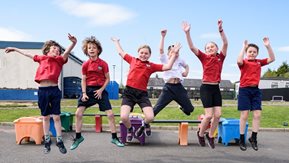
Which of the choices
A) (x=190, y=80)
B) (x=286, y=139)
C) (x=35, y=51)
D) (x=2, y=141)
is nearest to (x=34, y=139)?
(x=2, y=141)

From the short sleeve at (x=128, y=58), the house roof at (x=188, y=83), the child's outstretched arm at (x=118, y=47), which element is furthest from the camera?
the house roof at (x=188, y=83)

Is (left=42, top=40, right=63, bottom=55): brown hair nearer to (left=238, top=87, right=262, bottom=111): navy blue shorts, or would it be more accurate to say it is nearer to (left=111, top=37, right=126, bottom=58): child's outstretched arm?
(left=111, top=37, right=126, bottom=58): child's outstretched arm

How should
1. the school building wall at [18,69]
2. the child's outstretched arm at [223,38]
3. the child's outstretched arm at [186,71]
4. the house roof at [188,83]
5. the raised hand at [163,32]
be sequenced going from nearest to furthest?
the child's outstretched arm at [223,38] < the raised hand at [163,32] < the child's outstretched arm at [186,71] < the school building wall at [18,69] < the house roof at [188,83]

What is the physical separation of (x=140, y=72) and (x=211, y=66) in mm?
1615

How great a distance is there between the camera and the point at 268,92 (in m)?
51.8

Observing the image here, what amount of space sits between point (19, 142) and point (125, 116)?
5050 mm

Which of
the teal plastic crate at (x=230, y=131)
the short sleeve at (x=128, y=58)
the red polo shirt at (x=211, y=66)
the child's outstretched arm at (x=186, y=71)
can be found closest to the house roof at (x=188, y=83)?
the teal plastic crate at (x=230, y=131)

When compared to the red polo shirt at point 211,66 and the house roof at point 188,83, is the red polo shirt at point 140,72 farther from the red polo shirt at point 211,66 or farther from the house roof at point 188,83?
the house roof at point 188,83

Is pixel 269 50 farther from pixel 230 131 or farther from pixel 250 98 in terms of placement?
pixel 230 131

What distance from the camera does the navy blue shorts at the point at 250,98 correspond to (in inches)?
291

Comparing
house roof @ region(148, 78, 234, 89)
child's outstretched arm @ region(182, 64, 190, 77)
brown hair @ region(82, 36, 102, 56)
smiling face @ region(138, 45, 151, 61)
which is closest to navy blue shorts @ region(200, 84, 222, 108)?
child's outstretched arm @ region(182, 64, 190, 77)

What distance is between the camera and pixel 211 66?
7590mm

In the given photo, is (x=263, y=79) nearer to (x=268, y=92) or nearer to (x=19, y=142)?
(x=268, y=92)

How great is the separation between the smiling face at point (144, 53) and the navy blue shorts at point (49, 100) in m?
2.00
